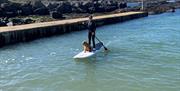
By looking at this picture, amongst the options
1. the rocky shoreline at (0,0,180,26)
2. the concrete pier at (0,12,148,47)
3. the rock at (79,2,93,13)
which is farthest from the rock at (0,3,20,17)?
the rock at (79,2,93,13)

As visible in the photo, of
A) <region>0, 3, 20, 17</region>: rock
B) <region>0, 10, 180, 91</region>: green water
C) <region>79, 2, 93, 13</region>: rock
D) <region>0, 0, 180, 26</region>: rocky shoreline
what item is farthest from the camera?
<region>79, 2, 93, 13</region>: rock

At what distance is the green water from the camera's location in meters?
16.2

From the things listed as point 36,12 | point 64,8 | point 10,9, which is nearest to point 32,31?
point 10,9

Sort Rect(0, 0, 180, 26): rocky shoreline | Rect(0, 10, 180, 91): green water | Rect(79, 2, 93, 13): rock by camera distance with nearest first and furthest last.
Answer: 1. Rect(0, 10, 180, 91): green water
2. Rect(0, 0, 180, 26): rocky shoreline
3. Rect(79, 2, 93, 13): rock

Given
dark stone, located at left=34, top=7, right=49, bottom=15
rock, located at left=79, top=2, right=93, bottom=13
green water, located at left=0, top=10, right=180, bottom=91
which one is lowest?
green water, located at left=0, top=10, right=180, bottom=91

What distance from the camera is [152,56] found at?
2233 cm

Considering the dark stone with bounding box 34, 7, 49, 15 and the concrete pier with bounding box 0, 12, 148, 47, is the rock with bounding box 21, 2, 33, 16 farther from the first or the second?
the concrete pier with bounding box 0, 12, 148, 47

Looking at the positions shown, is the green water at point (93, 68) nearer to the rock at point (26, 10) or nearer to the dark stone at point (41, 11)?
the rock at point (26, 10)

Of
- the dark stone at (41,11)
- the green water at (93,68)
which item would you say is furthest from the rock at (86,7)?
the green water at (93,68)

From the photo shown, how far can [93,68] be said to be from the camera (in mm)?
19672

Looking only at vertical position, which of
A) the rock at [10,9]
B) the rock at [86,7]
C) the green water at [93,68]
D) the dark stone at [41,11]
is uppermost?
the rock at [10,9]

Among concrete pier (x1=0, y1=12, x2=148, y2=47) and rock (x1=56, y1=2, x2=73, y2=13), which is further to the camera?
rock (x1=56, y1=2, x2=73, y2=13)

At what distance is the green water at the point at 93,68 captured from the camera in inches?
637

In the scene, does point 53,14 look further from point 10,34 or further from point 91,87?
point 91,87
